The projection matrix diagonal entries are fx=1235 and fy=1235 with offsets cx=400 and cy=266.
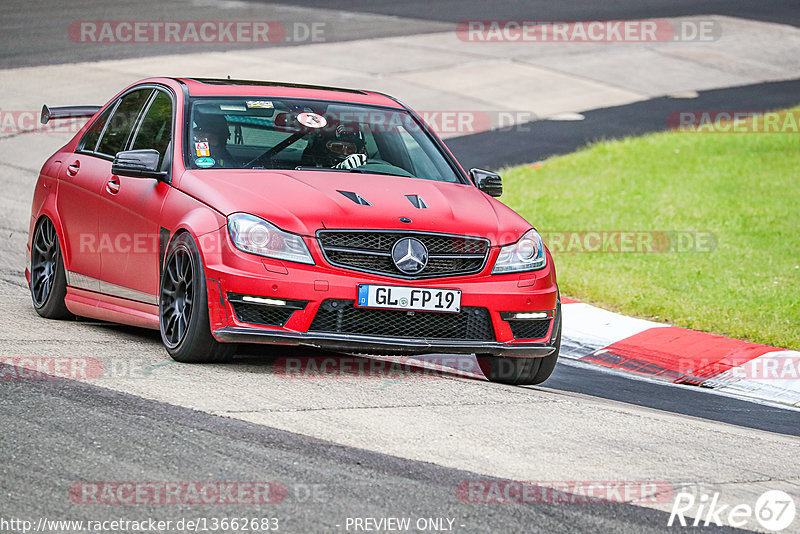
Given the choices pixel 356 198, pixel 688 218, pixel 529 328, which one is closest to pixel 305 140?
pixel 356 198

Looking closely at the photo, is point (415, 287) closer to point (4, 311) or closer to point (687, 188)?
point (4, 311)

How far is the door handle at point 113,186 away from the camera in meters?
7.57

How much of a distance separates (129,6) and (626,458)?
25.1m

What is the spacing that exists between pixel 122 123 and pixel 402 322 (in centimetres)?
282

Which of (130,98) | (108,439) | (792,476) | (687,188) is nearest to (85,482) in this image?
(108,439)

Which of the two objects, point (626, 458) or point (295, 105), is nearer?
point (626, 458)

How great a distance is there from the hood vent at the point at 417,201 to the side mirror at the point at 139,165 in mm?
1428

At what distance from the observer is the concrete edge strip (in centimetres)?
834

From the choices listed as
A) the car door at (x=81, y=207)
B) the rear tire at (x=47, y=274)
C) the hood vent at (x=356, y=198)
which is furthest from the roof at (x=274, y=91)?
the rear tire at (x=47, y=274)

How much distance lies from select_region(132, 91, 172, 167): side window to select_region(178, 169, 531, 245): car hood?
0.60m

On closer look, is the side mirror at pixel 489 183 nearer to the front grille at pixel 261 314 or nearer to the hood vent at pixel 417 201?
the hood vent at pixel 417 201

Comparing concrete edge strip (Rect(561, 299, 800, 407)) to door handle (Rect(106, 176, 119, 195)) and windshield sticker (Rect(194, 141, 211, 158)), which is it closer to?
windshield sticker (Rect(194, 141, 211, 158))

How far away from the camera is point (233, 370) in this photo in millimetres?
6559

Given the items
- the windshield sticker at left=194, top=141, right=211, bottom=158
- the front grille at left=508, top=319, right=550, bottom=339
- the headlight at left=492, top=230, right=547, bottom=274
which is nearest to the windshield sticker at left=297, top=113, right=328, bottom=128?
the windshield sticker at left=194, top=141, right=211, bottom=158
